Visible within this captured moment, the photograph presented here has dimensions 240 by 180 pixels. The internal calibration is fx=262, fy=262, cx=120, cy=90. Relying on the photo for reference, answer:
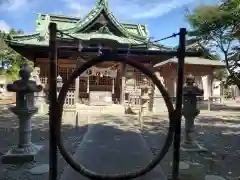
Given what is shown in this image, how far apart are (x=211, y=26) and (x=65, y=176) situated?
17.9m

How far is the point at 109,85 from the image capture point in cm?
2144

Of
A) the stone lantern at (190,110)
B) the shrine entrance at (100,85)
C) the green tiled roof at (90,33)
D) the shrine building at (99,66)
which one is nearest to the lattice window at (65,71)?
the shrine building at (99,66)

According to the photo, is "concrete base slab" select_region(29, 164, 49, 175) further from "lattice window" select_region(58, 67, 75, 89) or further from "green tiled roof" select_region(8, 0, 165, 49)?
"lattice window" select_region(58, 67, 75, 89)

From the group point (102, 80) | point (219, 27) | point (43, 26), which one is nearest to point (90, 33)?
point (43, 26)

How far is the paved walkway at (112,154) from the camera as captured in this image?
482 cm

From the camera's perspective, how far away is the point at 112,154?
5.94 m

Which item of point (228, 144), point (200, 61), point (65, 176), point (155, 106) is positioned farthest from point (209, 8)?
point (65, 176)

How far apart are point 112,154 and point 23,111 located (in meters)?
2.16

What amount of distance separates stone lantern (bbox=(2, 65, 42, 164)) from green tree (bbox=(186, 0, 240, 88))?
15.6m

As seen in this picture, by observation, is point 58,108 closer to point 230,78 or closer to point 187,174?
point 187,174

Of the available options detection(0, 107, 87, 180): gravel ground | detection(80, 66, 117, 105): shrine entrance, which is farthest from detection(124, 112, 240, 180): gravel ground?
detection(80, 66, 117, 105): shrine entrance

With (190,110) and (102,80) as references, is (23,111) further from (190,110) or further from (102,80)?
(102,80)

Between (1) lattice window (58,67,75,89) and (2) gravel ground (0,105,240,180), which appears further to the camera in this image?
(1) lattice window (58,67,75,89)

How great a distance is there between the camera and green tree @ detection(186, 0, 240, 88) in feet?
59.0
